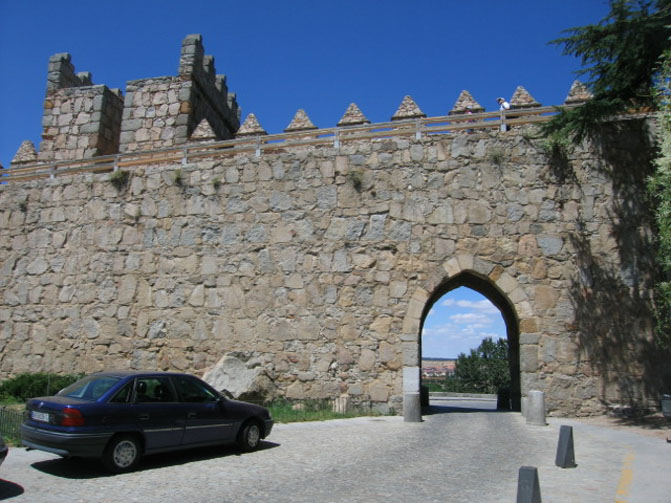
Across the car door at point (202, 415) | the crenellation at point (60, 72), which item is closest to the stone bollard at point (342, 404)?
the car door at point (202, 415)

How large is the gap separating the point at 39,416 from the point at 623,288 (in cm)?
1143

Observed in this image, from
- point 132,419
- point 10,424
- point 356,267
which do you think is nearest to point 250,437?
point 132,419

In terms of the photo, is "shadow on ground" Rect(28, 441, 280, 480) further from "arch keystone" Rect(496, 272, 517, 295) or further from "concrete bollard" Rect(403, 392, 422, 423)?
"arch keystone" Rect(496, 272, 517, 295)

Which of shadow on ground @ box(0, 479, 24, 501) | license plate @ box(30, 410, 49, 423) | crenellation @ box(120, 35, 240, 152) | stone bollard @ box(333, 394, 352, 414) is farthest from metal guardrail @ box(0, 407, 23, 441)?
crenellation @ box(120, 35, 240, 152)

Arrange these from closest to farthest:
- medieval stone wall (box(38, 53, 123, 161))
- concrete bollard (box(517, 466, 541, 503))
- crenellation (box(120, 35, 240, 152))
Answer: concrete bollard (box(517, 466, 541, 503)) → crenellation (box(120, 35, 240, 152)) → medieval stone wall (box(38, 53, 123, 161))

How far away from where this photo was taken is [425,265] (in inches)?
507

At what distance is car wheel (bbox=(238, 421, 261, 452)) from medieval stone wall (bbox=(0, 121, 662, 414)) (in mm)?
4529

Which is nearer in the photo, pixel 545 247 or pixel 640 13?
pixel 640 13

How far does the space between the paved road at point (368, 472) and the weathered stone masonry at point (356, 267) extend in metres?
3.09

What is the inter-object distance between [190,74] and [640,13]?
1272 centimetres

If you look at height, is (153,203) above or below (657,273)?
above

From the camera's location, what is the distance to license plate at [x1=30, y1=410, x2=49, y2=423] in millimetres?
6598

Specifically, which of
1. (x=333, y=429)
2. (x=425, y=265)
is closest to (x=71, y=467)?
(x=333, y=429)

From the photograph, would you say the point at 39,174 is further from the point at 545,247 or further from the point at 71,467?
the point at 545,247
